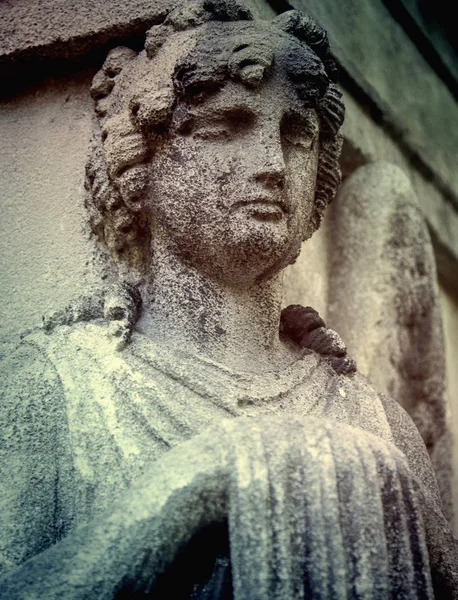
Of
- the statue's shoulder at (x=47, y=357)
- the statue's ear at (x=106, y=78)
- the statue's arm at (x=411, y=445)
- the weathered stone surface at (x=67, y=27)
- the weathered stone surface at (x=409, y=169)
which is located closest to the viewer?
the statue's shoulder at (x=47, y=357)

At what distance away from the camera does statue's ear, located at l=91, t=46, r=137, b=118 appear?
8.32ft

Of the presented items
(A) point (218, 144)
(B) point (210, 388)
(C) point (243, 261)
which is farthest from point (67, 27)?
(B) point (210, 388)

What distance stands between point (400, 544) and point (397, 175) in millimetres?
2168

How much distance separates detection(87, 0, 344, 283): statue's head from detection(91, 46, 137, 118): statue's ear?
64 millimetres

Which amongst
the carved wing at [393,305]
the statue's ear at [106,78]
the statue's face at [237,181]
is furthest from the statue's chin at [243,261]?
the carved wing at [393,305]

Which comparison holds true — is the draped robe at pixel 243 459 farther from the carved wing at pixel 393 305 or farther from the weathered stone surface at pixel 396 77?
the weathered stone surface at pixel 396 77

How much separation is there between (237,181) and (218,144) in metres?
0.12

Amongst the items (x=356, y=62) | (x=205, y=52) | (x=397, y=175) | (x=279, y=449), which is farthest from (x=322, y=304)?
(x=279, y=449)

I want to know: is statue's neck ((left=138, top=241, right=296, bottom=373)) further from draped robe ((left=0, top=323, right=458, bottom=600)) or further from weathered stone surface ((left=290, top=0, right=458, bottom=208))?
weathered stone surface ((left=290, top=0, right=458, bottom=208))

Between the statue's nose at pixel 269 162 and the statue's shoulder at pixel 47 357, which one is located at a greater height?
the statue's nose at pixel 269 162

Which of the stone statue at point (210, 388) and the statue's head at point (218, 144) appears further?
the statue's head at point (218, 144)

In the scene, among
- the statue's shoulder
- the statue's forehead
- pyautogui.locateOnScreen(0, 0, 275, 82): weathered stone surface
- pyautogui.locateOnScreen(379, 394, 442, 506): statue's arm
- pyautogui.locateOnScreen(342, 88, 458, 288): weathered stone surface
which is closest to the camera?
the statue's shoulder

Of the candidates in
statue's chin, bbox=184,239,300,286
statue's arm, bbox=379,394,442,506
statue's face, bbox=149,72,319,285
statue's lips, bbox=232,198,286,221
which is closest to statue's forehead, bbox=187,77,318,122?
statue's face, bbox=149,72,319,285

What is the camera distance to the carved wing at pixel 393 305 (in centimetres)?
328
